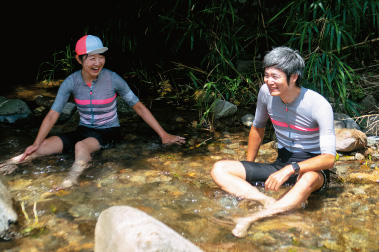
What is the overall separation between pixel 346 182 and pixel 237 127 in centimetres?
160

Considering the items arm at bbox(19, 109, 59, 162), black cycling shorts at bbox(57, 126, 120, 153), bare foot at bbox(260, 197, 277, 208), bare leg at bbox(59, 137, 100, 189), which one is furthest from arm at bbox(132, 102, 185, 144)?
bare foot at bbox(260, 197, 277, 208)

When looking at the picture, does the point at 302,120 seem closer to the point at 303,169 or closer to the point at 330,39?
the point at 303,169

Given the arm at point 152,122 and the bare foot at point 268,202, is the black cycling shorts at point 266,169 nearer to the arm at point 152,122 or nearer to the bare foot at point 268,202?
the bare foot at point 268,202

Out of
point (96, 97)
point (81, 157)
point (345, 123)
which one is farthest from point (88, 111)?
point (345, 123)

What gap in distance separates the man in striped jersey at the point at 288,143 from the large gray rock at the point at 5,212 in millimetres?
1466

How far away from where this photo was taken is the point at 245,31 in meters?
5.74

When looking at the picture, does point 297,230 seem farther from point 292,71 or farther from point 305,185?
point 292,71

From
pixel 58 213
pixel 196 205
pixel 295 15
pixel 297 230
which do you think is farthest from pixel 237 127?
pixel 58 213

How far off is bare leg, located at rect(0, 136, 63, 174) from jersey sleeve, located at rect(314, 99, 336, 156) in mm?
2390

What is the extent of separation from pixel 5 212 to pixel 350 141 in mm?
3059

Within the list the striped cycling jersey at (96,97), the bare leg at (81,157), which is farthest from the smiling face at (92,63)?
the bare leg at (81,157)

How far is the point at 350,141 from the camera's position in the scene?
3.93 metres

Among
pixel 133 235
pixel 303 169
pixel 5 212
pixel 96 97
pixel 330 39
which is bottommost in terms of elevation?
pixel 5 212

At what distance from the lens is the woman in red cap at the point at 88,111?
3713mm
